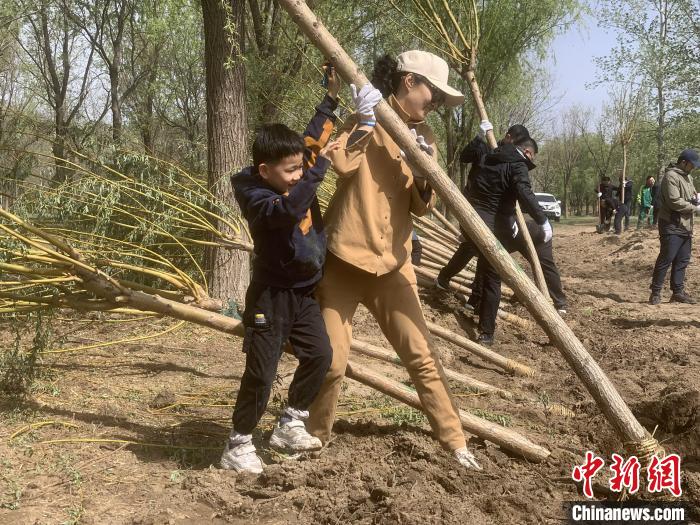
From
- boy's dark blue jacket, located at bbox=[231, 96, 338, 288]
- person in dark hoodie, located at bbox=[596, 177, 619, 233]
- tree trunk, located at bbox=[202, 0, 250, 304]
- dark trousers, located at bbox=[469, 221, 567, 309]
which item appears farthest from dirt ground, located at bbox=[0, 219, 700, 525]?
person in dark hoodie, located at bbox=[596, 177, 619, 233]

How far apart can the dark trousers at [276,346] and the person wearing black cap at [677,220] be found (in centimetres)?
621

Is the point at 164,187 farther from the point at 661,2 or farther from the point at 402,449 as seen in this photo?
the point at 661,2

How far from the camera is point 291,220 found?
2.67m

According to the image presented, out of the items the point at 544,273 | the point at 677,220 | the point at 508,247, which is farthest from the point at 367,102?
the point at 677,220

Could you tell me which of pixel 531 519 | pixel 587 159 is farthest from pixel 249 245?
pixel 587 159

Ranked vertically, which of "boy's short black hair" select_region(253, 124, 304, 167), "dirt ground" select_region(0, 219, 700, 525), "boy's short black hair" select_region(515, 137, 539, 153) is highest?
"boy's short black hair" select_region(515, 137, 539, 153)

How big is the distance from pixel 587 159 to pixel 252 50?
57.0m

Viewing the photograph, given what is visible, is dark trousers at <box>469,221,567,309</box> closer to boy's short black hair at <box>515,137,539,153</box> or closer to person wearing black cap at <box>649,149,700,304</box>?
boy's short black hair at <box>515,137,539,153</box>

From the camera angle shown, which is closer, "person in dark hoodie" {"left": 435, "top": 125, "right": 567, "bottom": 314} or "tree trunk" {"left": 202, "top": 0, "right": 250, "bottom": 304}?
"tree trunk" {"left": 202, "top": 0, "right": 250, "bottom": 304}

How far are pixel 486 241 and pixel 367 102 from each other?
82cm
